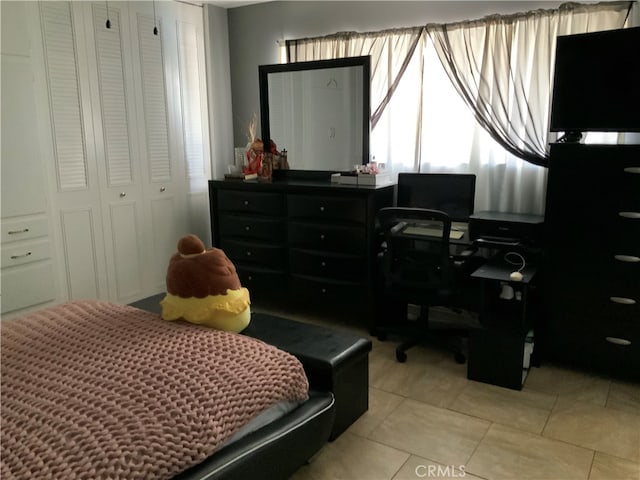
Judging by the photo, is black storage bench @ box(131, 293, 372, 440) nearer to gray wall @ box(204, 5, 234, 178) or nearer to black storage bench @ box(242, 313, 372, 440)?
black storage bench @ box(242, 313, 372, 440)

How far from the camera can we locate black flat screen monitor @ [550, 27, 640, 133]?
2578 mm

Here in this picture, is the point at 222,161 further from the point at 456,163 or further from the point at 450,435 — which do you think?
the point at 450,435

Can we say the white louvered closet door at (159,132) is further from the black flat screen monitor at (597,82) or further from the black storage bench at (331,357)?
the black flat screen monitor at (597,82)

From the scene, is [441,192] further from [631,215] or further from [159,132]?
[159,132]

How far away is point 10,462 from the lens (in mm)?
1313

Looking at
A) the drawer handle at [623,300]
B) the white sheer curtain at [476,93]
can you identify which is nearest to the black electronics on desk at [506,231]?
the white sheer curtain at [476,93]

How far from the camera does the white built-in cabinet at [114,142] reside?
3270 millimetres

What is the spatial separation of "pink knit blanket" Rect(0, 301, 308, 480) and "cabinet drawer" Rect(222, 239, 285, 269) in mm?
1723

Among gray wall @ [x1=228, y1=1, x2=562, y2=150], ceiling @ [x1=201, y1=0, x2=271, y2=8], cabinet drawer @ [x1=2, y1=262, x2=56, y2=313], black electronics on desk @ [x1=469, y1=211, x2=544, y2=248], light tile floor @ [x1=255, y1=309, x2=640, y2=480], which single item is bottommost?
light tile floor @ [x1=255, y1=309, x2=640, y2=480]

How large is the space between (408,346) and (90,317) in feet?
6.00

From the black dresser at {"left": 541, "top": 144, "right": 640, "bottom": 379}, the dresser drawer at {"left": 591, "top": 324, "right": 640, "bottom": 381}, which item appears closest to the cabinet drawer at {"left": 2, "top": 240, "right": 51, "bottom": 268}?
the black dresser at {"left": 541, "top": 144, "right": 640, "bottom": 379}

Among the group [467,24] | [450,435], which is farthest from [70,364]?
[467,24]

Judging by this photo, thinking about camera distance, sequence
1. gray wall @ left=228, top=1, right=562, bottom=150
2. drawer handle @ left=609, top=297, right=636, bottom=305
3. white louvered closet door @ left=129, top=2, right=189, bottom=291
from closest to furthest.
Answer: drawer handle @ left=609, top=297, right=636, bottom=305
gray wall @ left=228, top=1, right=562, bottom=150
white louvered closet door @ left=129, top=2, right=189, bottom=291

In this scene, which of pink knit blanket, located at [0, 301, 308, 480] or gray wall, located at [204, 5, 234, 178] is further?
gray wall, located at [204, 5, 234, 178]
